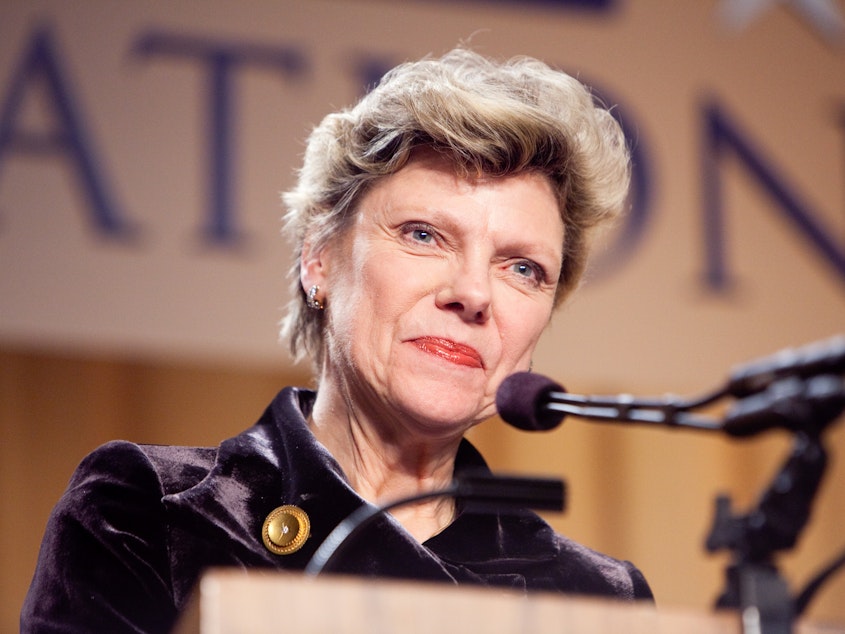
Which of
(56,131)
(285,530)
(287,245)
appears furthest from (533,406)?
(56,131)

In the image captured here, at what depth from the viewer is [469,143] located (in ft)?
6.41

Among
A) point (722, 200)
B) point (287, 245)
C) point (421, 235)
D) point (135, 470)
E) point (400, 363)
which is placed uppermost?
point (722, 200)

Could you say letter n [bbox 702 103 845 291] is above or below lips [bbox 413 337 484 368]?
above

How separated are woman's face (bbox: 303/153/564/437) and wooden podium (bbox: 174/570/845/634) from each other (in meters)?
0.88

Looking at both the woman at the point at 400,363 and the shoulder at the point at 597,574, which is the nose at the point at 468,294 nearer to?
the woman at the point at 400,363

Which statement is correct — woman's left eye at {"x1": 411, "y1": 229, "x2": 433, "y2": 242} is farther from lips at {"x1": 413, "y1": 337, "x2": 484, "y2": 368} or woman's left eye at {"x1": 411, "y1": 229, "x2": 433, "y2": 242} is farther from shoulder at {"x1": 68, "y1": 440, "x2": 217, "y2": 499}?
shoulder at {"x1": 68, "y1": 440, "x2": 217, "y2": 499}

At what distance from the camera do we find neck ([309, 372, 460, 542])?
197 centimetres

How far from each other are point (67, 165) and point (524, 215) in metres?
2.07

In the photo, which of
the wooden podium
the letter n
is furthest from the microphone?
the letter n

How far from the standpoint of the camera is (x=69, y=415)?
13.3 ft

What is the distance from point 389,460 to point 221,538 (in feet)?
1.13

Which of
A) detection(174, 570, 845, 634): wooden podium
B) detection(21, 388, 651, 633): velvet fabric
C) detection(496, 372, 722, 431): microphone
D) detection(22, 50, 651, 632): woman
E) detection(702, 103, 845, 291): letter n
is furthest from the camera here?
detection(702, 103, 845, 291): letter n

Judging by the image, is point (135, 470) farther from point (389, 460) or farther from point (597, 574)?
point (597, 574)

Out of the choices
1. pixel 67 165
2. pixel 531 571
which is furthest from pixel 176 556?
pixel 67 165
